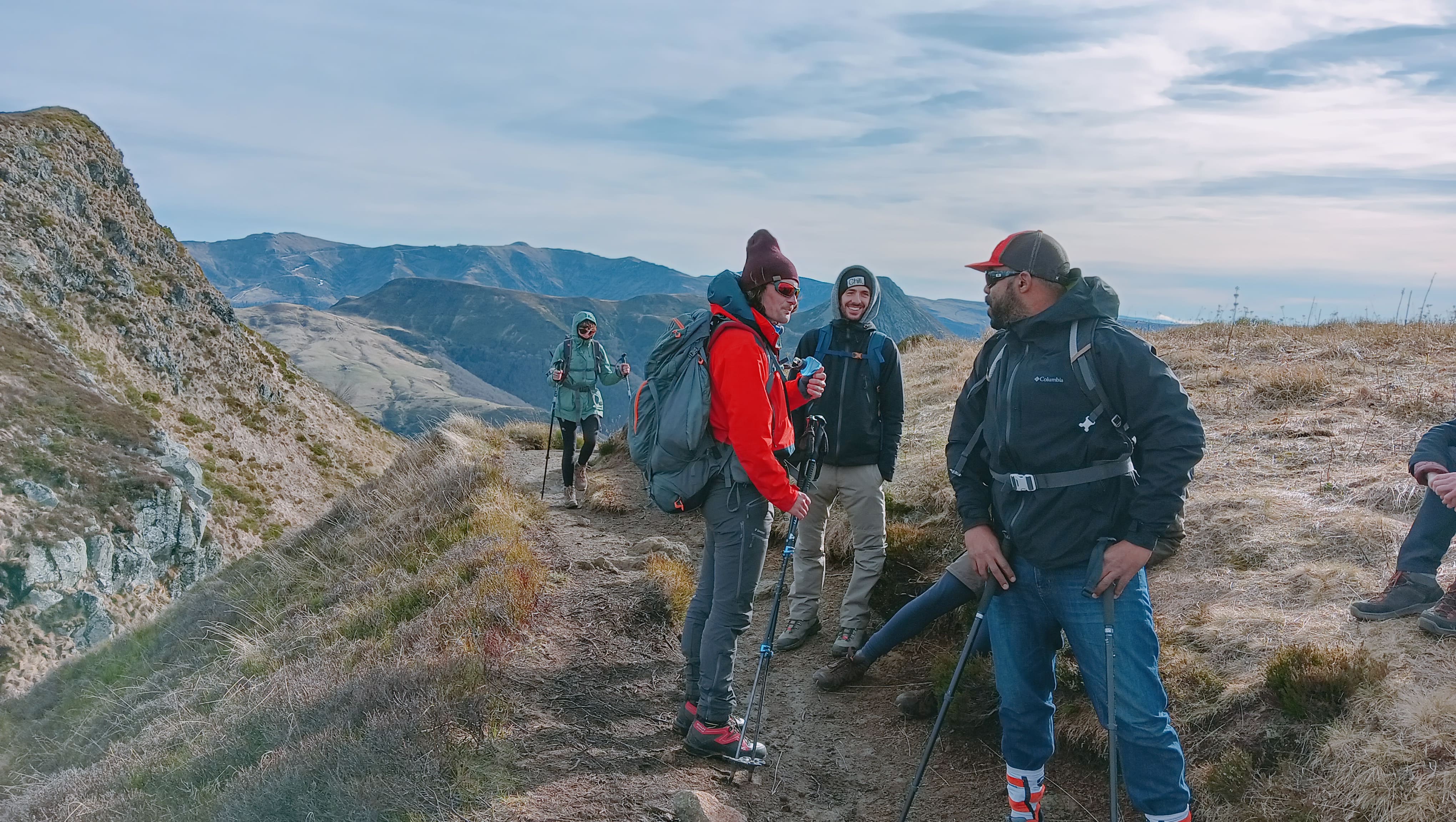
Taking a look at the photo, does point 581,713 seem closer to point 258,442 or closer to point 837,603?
point 837,603

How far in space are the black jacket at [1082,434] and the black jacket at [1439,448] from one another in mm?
1751

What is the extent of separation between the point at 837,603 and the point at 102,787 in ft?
17.0

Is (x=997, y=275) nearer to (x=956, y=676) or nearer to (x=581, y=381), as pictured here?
(x=956, y=676)

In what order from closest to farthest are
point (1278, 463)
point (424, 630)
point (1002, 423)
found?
point (1002, 423) → point (424, 630) → point (1278, 463)

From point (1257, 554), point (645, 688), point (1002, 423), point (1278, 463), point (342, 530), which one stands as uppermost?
point (1002, 423)

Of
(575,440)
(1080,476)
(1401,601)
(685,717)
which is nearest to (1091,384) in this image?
(1080,476)

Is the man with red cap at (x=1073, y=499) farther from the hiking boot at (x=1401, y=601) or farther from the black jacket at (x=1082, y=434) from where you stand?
the hiking boot at (x=1401, y=601)

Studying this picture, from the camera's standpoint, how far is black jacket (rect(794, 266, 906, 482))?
18.6 feet

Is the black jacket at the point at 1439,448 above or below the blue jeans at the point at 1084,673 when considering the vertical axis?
above

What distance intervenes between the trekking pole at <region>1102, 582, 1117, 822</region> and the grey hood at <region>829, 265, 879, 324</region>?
3032 millimetres

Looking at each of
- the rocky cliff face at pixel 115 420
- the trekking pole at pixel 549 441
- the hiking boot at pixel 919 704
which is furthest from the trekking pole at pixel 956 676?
the rocky cliff face at pixel 115 420

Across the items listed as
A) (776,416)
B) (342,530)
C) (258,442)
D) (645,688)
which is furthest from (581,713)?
(258,442)

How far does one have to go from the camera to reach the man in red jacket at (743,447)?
408 cm

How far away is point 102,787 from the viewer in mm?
5043
